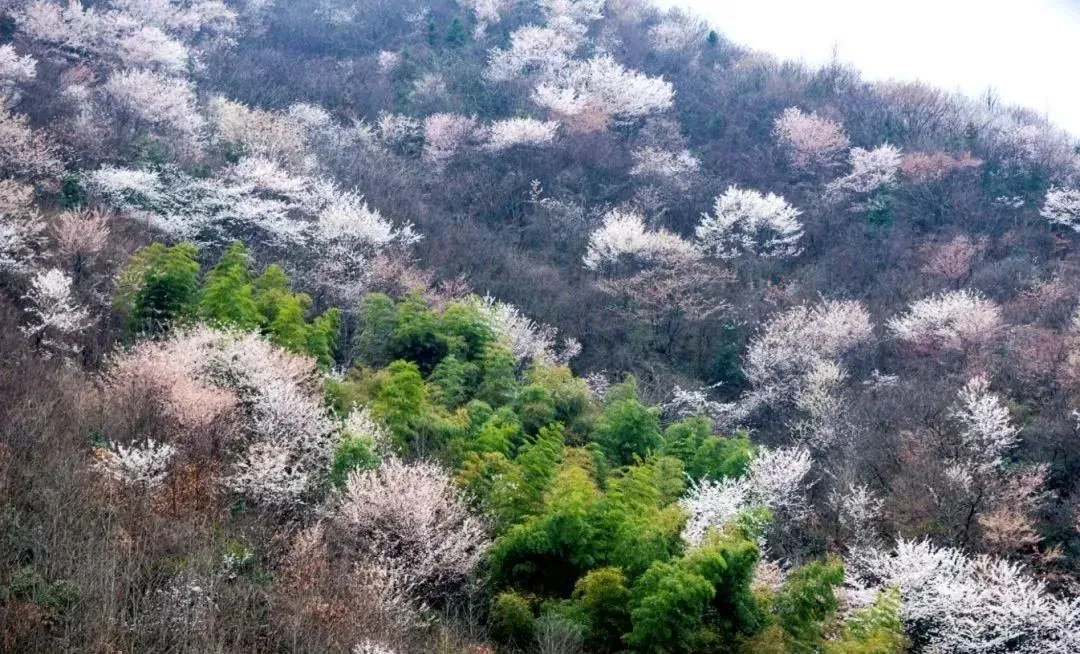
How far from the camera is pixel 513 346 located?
30.2 m

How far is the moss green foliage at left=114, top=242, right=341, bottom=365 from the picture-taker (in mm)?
20562

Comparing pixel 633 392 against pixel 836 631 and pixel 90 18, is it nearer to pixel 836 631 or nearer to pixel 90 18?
pixel 836 631

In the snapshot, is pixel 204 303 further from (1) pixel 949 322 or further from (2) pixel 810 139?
(2) pixel 810 139

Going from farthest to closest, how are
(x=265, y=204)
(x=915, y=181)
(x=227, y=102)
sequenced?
(x=915, y=181), (x=227, y=102), (x=265, y=204)

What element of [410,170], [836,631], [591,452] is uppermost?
[836,631]

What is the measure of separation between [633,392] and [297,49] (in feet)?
151

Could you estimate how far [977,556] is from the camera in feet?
56.0

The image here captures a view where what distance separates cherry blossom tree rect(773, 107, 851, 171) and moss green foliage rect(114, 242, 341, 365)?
36937mm

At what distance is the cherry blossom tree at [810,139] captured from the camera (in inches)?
1955

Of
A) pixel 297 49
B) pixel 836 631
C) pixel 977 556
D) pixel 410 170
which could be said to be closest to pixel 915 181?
pixel 410 170

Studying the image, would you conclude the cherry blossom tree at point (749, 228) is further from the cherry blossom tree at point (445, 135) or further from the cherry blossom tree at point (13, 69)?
the cherry blossom tree at point (13, 69)

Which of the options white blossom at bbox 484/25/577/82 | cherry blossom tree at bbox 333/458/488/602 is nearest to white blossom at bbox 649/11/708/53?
white blossom at bbox 484/25/577/82

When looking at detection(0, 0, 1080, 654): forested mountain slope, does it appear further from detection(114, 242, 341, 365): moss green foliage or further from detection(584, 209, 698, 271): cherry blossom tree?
detection(584, 209, 698, 271): cherry blossom tree

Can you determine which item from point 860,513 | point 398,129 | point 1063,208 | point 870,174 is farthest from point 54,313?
point 1063,208
